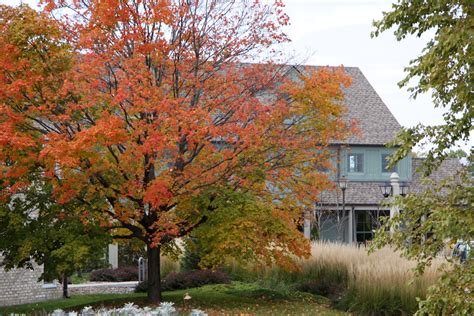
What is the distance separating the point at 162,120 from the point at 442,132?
709cm

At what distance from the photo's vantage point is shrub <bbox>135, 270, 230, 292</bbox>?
26.3 m

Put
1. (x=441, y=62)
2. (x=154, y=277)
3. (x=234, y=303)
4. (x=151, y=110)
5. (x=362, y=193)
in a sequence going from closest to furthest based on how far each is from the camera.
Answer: (x=441, y=62) → (x=151, y=110) → (x=234, y=303) → (x=154, y=277) → (x=362, y=193)

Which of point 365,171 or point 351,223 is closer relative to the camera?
point 351,223

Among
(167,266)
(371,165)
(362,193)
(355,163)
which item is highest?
(355,163)

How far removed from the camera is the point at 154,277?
21.0m

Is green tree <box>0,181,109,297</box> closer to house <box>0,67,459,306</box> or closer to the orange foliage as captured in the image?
the orange foliage

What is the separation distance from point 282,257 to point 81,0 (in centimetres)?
808

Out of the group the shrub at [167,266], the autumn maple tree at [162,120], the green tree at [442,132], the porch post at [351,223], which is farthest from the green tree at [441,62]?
the porch post at [351,223]

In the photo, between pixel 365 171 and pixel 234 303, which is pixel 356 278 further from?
pixel 365 171

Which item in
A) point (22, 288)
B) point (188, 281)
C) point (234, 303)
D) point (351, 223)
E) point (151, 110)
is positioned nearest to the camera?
point (151, 110)

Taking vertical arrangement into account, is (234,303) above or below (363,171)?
below

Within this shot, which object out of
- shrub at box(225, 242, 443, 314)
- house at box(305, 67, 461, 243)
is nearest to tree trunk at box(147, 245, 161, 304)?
shrub at box(225, 242, 443, 314)

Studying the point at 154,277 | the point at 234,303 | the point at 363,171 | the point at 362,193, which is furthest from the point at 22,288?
the point at 363,171

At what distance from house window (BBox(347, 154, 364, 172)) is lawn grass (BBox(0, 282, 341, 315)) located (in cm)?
2151
